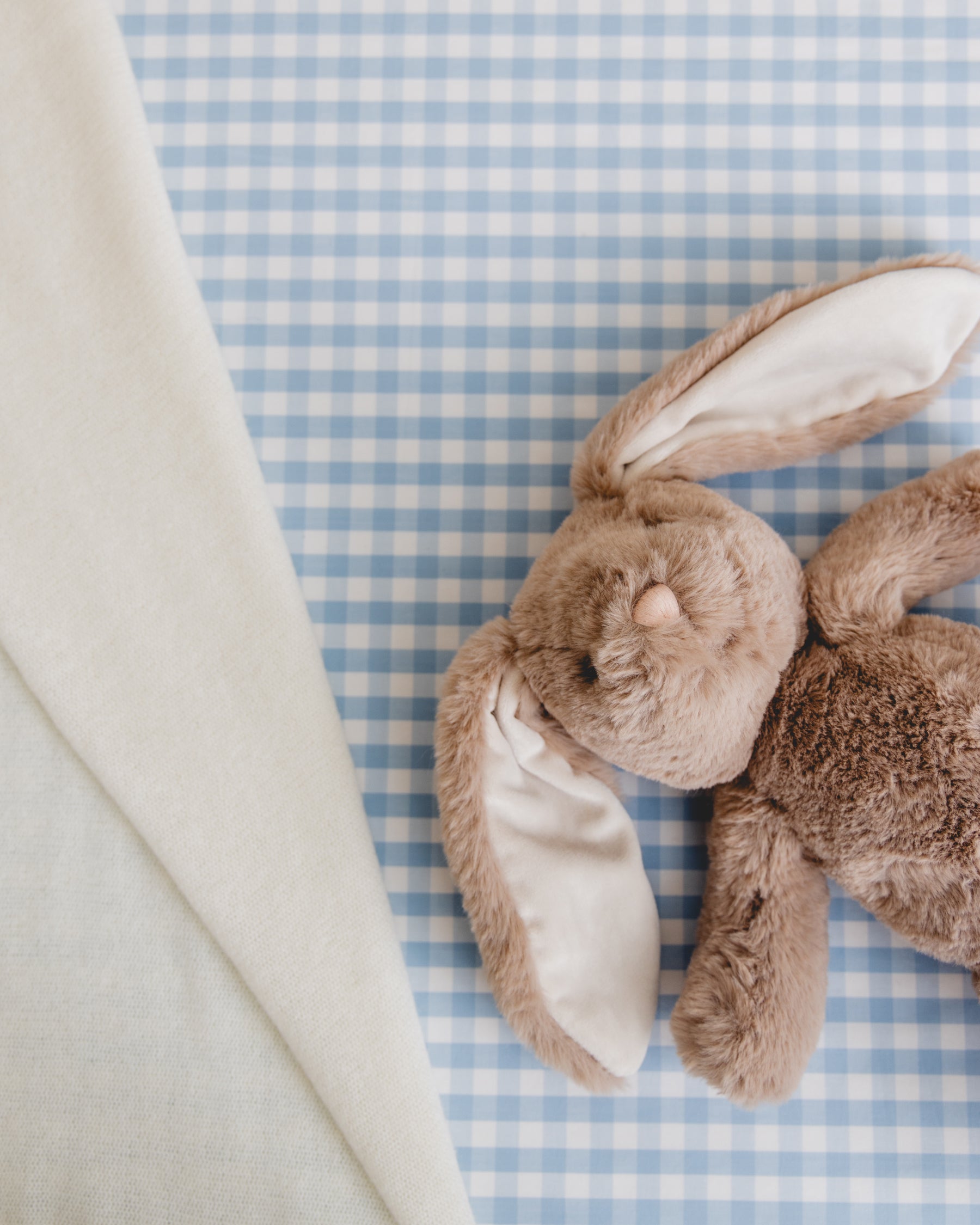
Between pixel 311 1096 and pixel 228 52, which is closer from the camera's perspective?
pixel 311 1096

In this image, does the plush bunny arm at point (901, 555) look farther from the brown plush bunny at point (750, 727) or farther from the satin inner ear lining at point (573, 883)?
the satin inner ear lining at point (573, 883)

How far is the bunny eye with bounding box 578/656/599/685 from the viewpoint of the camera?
1.99ft

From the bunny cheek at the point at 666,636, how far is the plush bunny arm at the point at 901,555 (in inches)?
1.7

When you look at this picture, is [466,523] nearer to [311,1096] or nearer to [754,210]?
[754,210]

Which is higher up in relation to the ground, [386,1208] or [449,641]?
[449,641]

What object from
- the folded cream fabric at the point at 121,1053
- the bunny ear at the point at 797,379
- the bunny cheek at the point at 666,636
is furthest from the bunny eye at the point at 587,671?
the folded cream fabric at the point at 121,1053

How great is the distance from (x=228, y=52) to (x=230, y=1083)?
97cm

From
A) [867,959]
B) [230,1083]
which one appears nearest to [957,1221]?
[867,959]

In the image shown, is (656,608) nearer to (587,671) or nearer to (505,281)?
(587,671)

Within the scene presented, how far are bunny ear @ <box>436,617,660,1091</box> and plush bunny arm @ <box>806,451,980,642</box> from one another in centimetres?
24

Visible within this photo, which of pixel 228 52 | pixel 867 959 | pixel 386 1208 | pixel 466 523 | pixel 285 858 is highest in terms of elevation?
pixel 228 52

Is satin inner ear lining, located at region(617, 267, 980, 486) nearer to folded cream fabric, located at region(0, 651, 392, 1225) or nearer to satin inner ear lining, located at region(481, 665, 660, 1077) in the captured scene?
satin inner ear lining, located at region(481, 665, 660, 1077)

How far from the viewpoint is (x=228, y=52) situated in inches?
33.4

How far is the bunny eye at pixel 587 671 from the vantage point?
1.99 feet
